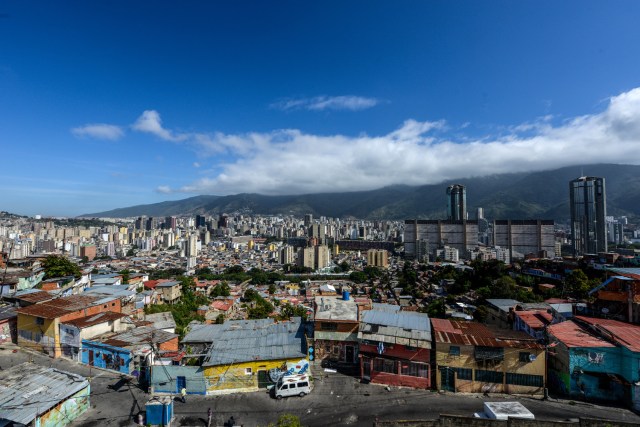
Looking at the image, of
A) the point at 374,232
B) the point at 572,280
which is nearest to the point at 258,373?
the point at 572,280

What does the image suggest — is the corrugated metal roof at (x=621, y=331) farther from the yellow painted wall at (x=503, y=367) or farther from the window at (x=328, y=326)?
the window at (x=328, y=326)

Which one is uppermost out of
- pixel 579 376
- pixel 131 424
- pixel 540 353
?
pixel 540 353

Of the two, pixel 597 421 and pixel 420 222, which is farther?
pixel 420 222

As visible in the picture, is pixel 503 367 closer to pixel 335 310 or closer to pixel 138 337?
pixel 335 310

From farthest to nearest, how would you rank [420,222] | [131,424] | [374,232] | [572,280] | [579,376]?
[374,232], [420,222], [572,280], [579,376], [131,424]

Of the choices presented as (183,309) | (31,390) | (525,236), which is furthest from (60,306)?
(525,236)

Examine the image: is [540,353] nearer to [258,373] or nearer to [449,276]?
[258,373]

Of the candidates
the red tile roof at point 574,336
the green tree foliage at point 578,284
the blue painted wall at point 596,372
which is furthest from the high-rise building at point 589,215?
the blue painted wall at point 596,372
